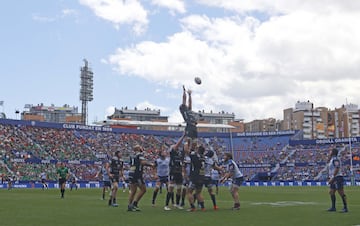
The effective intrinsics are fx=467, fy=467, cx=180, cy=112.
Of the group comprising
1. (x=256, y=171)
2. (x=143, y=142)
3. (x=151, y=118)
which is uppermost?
(x=151, y=118)

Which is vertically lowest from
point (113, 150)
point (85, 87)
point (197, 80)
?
point (113, 150)

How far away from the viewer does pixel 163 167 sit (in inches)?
770

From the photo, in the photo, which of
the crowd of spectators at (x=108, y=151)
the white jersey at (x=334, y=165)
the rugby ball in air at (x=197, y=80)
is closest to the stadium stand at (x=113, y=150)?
the crowd of spectators at (x=108, y=151)

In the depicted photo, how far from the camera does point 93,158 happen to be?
230ft

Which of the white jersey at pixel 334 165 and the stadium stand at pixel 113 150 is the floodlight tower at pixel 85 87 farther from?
the white jersey at pixel 334 165

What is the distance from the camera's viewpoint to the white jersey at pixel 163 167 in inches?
768

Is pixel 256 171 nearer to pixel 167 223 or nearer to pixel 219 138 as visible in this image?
pixel 219 138

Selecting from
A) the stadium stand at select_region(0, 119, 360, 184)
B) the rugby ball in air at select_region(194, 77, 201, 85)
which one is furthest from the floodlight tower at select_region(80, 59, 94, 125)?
the rugby ball in air at select_region(194, 77, 201, 85)

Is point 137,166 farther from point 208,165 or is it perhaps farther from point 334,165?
point 334,165

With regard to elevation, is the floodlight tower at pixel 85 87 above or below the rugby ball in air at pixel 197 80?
above

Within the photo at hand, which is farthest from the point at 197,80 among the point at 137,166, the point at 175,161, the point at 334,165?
the point at 334,165

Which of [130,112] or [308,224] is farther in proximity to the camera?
[130,112]


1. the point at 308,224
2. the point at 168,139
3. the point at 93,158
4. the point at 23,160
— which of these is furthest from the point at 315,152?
the point at 308,224

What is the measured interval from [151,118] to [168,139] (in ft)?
346
